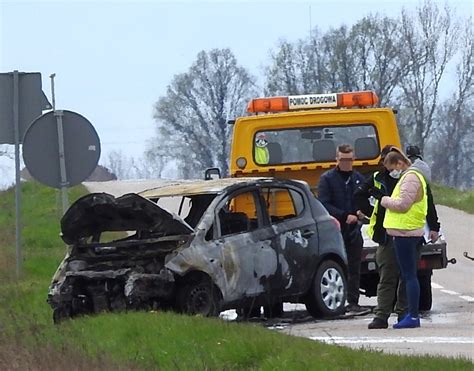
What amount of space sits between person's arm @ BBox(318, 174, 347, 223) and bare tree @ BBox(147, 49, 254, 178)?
65779mm

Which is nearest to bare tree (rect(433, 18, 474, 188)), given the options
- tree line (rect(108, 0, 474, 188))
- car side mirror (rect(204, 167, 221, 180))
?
tree line (rect(108, 0, 474, 188))

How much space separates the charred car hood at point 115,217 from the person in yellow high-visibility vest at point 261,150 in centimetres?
466

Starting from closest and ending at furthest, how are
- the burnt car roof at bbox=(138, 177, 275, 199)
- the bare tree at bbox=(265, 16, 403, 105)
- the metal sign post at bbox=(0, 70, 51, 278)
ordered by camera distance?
the burnt car roof at bbox=(138, 177, 275, 199)
the metal sign post at bbox=(0, 70, 51, 278)
the bare tree at bbox=(265, 16, 403, 105)

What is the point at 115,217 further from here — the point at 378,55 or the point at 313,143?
the point at 378,55

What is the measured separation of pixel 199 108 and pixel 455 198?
1676 inches

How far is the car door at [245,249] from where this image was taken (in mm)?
12680

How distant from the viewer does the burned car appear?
488 inches

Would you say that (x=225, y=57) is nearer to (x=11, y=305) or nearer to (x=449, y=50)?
(x=449, y=50)

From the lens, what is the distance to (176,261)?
12.3 m

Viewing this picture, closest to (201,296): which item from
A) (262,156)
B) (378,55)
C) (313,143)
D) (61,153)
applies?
(61,153)

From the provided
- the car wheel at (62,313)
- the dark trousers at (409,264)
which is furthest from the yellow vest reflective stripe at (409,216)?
the car wheel at (62,313)

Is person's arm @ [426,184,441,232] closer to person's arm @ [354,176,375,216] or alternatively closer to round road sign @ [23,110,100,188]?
person's arm @ [354,176,375,216]

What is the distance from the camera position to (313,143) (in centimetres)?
1736

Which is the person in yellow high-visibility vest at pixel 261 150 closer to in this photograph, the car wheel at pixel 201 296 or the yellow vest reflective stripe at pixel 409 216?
the car wheel at pixel 201 296
